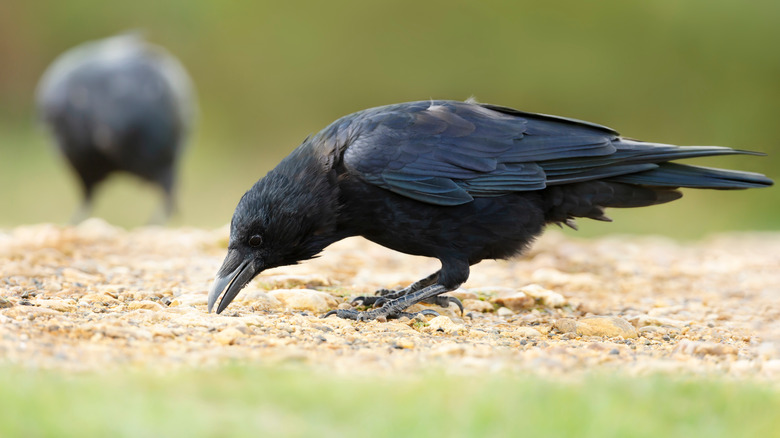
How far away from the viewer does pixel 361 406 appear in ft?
8.92

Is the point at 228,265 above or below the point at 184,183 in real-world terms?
above

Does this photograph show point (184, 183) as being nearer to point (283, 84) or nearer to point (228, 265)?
point (283, 84)

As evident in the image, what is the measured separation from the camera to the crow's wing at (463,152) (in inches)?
179

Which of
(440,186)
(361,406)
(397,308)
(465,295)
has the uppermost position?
(440,186)

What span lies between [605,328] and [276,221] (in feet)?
5.85

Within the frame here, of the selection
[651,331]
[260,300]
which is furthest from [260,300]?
[651,331]

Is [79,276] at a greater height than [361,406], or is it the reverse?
[361,406]

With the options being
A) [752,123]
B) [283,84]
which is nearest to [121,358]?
[752,123]

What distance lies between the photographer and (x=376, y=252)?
750cm

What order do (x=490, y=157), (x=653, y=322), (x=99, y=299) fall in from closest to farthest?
1. (x=99, y=299)
2. (x=490, y=157)
3. (x=653, y=322)

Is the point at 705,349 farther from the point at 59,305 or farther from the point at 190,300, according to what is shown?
the point at 59,305

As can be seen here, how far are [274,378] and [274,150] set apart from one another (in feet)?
52.0

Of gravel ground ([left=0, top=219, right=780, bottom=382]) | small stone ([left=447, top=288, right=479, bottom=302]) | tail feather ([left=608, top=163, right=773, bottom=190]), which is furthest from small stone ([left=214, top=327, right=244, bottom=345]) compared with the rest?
tail feather ([left=608, top=163, right=773, bottom=190])

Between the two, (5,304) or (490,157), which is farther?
(490,157)
